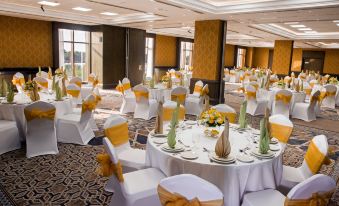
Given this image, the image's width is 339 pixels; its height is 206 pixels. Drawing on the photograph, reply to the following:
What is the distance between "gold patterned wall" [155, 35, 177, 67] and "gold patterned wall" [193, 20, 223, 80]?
8566mm

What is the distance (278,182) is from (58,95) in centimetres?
432

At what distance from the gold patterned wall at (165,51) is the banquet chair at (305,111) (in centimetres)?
1140

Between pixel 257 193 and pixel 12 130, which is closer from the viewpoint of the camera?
pixel 257 193

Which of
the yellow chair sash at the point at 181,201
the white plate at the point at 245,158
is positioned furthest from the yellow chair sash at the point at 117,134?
the yellow chair sash at the point at 181,201

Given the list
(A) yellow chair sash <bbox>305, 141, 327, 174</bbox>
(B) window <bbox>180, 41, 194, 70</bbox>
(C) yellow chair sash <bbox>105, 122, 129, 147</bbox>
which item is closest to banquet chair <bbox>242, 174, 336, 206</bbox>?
(A) yellow chair sash <bbox>305, 141, 327, 174</bbox>

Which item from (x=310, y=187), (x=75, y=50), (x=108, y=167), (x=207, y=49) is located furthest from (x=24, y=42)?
(x=310, y=187)

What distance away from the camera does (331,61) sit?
2381 centimetres

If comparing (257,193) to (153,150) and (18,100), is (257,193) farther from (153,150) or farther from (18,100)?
(18,100)

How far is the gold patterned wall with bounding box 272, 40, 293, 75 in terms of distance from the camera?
652 inches

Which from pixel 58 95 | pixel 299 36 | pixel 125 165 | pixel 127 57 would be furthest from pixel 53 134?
pixel 299 36

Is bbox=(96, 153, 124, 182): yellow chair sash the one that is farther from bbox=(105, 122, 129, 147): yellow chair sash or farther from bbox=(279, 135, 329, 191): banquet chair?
bbox=(279, 135, 329, 191): banquet chair

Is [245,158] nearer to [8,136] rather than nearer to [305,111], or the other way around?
[8,136]

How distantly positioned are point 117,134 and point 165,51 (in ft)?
51.6

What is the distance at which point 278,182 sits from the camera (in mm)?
3002
